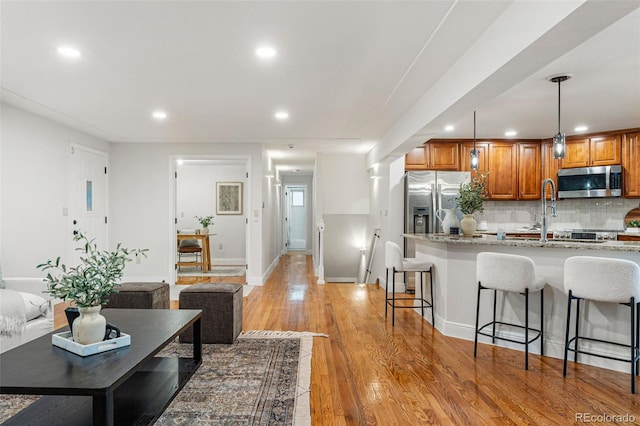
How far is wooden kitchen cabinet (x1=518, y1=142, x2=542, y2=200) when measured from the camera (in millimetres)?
5797

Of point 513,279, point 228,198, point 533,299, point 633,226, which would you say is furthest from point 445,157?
point 228,198

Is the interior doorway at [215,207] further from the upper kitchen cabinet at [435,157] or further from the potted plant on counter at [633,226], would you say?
the potted plant on counter at [633,226]

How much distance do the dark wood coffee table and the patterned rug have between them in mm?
200

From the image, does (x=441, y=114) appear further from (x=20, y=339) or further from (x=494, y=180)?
(x=20, y=339)

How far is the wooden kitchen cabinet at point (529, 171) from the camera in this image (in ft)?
19.0

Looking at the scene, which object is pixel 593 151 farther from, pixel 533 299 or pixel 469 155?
pixel 533 299

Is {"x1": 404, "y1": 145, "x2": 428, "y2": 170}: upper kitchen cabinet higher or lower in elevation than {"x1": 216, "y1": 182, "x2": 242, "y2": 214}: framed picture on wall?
higher

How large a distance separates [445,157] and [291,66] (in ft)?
11.7

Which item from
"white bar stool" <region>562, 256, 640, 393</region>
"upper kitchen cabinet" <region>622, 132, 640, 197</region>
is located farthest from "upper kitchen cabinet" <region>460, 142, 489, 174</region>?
"white bar stool" <region>562, 256, 640, 393</region>

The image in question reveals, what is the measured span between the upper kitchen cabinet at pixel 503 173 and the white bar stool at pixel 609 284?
11.2 ft

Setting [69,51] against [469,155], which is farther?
[469,155]

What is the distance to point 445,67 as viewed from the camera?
2930 mm

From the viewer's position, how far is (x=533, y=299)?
3.12m

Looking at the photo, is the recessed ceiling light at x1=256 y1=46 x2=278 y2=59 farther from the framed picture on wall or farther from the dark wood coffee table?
the framed picture on wall
